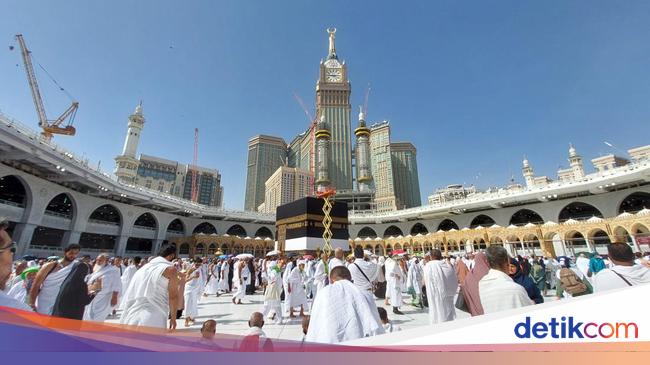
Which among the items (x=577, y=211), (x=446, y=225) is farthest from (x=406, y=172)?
(x=577, y=211)

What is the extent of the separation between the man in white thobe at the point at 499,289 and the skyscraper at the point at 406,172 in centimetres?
8877

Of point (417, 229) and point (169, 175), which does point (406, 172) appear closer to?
point (417, 229)

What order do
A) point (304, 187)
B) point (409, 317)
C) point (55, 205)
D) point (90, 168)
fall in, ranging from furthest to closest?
point (304, 187)
point (55, 205)
point (90, 168)
point (409, 317)

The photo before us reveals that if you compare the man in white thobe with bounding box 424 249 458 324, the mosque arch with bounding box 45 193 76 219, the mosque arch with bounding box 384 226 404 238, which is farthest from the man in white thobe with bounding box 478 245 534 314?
the mosque arch with bounding box 384 226 404 238

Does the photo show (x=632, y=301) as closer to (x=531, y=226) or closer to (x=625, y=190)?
(x=531, y=226)

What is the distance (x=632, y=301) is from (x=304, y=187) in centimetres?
7275

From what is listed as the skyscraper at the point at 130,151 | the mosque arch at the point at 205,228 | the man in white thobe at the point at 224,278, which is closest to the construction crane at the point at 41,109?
the skyscraper at the point at 130,151

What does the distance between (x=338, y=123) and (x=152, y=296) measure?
75.9m

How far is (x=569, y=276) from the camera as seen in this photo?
132 inches

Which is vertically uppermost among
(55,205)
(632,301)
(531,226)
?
(55,205)

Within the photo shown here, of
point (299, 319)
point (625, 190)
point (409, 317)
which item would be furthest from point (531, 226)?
point (299, 319)

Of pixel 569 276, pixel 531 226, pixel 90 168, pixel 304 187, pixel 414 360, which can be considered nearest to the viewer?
pixel 414 360

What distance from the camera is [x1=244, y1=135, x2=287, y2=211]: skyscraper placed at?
311 feet

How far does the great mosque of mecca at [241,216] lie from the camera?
1827 centimetres
